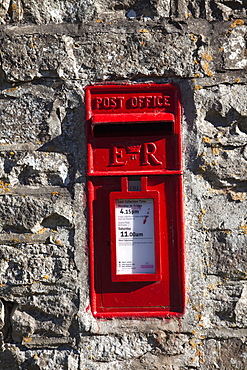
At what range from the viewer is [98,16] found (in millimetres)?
2150

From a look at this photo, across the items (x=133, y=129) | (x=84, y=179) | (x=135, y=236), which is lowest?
(x=135, y=236)

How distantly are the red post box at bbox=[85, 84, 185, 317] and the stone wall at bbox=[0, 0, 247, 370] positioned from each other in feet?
0.19

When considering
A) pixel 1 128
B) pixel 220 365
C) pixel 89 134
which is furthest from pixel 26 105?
pixel 220 365

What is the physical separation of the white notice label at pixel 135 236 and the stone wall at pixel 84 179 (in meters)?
0.18

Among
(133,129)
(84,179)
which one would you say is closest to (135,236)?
(84,179)

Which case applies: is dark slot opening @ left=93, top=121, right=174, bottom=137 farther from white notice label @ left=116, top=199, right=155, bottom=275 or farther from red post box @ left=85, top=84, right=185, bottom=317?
white notice label @ left=116, top=199, right=155, bottom=275

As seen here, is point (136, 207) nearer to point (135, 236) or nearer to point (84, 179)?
point (135, 236)

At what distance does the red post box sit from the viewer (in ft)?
6.79

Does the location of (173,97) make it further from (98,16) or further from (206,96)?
(98,16)

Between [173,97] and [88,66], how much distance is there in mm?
438

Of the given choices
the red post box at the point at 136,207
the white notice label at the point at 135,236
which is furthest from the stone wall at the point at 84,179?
the white notice label at the point at 135,236

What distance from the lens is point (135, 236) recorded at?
2.08m

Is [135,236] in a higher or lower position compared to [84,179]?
lower

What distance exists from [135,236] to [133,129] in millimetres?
505
